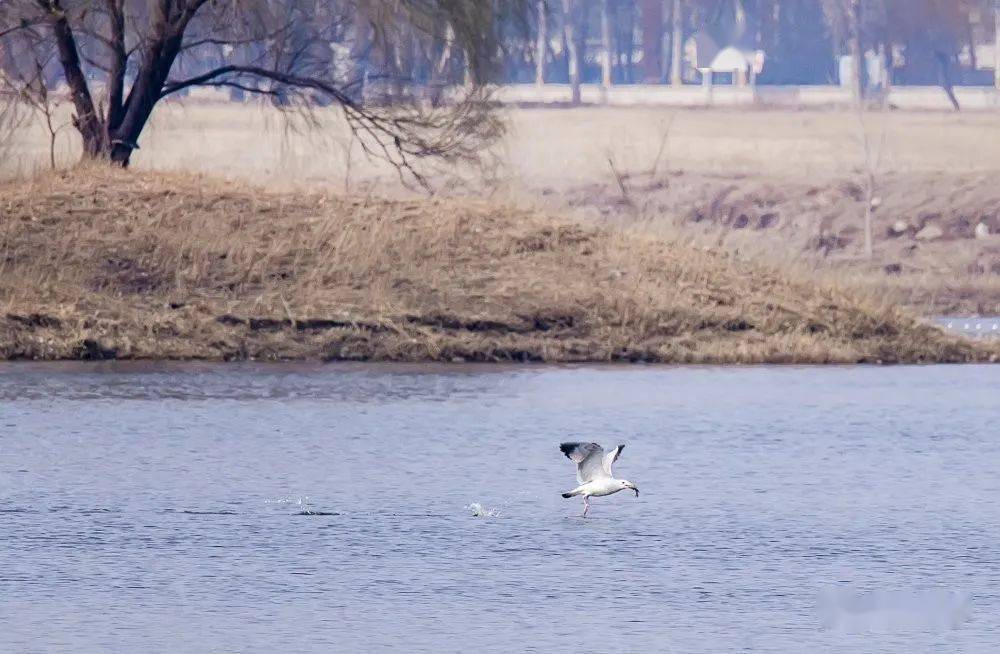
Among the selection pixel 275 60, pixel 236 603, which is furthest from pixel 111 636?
pixel 275 60

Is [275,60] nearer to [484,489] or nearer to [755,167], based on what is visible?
[484,489]

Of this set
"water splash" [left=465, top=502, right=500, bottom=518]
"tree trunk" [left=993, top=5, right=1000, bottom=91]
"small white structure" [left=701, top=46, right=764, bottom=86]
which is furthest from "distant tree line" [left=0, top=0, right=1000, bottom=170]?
"small white structure" [left=701, top=46, right=764, bottom=86]

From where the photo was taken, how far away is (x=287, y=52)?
1079 inches

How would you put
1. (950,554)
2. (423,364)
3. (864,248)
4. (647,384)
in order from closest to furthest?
(950,554) < (647,384) < (423,364) < (864,248)

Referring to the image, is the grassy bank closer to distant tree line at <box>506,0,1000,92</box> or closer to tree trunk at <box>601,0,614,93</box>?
distant tree line at <box>506,0,1000,92</box>

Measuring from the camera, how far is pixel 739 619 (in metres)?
9.54

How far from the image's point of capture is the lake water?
30.8 ft

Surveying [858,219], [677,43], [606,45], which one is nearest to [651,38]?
[606,45]

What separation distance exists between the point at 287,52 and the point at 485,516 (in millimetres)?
15961

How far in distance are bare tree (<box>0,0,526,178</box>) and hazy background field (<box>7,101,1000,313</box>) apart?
0.76 metres

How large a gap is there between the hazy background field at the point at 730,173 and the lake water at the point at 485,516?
702cm

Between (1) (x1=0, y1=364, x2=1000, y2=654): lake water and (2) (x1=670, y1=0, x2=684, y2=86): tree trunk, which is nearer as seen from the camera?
(1) (x1=0, y1=364, x2=1000, y2=654): lake water

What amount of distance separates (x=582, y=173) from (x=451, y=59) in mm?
20764

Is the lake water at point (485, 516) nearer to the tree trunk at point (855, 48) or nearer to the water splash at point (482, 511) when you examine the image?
the water splash at point (482, 511)
